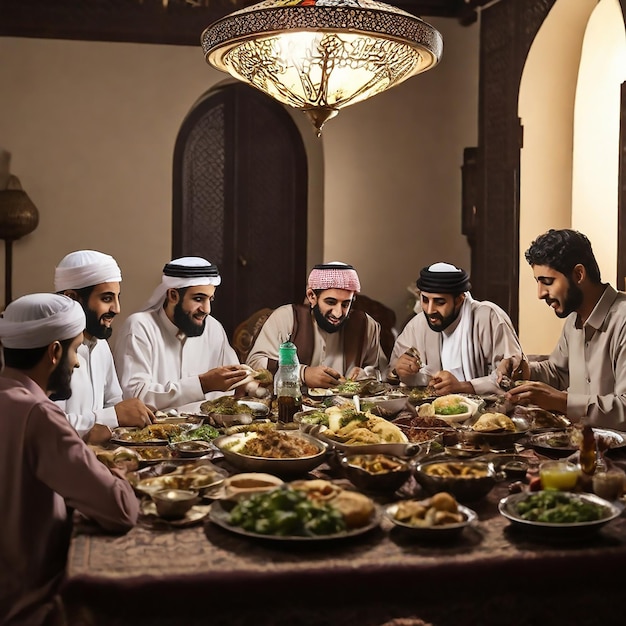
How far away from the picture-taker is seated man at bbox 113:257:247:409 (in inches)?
201

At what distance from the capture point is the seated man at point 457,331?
5.61 metres

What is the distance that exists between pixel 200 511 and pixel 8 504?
536 millimetres

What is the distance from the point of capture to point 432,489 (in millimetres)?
2680

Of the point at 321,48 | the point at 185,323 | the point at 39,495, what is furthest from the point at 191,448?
the point at 185,323

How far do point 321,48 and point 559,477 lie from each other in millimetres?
2157

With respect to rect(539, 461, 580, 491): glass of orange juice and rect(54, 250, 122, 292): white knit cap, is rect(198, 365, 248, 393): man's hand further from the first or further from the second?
rect(539, 461, 580, 491): glass of orange juice

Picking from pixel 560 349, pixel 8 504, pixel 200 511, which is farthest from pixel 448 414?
pixel 8 504

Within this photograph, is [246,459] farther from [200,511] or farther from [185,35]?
[185,35]

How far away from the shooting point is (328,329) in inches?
232

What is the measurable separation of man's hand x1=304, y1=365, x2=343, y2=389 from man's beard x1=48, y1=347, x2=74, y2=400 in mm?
2253

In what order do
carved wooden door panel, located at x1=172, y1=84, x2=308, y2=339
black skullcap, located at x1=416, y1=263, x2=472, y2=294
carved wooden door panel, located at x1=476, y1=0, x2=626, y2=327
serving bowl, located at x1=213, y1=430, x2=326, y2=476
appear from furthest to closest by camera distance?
carved wooden door panel, located at x1=172, y1=84, x2=308, y2=339 < carved wooden door panel, located at x1=476, y1=0, x2=626, y2=327 < black skullcap, located at x1=416, y1=263, x2=472, y2=294 < serving bowl, located at x1=213, y1=430, x2=326, y2=476

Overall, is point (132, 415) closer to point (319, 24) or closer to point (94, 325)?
point (94, 325)

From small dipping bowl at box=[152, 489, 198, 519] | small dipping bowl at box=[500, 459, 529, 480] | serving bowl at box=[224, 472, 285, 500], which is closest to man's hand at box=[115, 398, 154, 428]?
serving bowl at box=[224, 472, 285, 500]

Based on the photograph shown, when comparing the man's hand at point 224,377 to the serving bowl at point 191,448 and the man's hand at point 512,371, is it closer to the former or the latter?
the serving bowl at point 191,448
